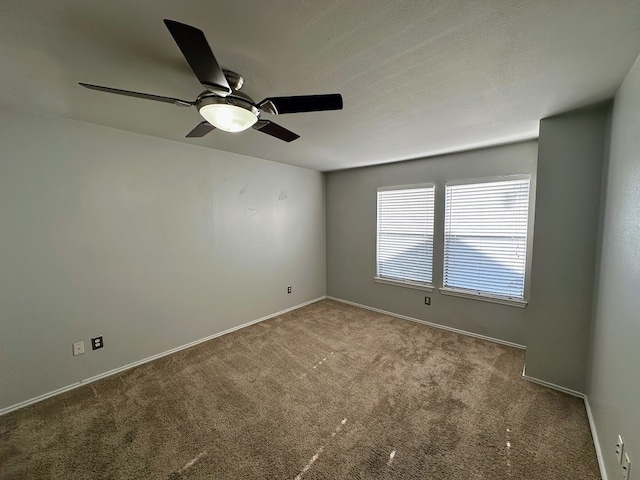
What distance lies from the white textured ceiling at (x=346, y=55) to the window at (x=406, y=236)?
4.93 feet

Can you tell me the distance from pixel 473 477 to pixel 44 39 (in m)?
3.18

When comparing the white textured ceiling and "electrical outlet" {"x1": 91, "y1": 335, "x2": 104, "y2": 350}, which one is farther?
"electrical outlet" {"x1": 91, "y1": 335, "x2": 104, "y2": 350}

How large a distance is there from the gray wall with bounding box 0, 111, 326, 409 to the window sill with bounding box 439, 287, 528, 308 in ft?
8.42

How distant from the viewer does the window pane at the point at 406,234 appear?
3.54 metres

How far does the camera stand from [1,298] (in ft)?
6.40

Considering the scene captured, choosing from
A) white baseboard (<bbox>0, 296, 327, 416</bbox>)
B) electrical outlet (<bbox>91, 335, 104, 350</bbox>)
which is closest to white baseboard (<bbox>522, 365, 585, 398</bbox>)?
white baseboard (<bbox>0, 296, 327, 416</bbox>)

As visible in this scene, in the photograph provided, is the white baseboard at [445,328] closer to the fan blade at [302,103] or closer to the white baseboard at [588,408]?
the white baseboard at [588,408]

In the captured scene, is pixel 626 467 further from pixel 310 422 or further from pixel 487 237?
pixel 487 237

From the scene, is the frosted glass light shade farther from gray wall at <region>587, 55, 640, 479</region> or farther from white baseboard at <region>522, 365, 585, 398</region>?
white baseboard at <region>522, 365, 585, 398</region>

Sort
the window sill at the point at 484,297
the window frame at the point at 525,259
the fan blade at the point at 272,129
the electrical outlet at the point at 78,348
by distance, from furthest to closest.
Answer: the window sill at the point at 484,297 → the window frame at the point at 525,259 → the electrical outlet at the point at 78,348 → the fan blade at the point at 272,129

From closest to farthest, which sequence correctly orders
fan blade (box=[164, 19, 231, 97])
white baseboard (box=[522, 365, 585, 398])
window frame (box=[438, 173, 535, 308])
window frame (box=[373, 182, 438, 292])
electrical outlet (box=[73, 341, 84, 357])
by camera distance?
fan blade (box=[164, 19, 231, 97]) < white baseboard (box=[522, 365, 585, 398]) < electrical outlet (box=[73, 341, 84, 357]) < window frame (box=[438, 173, 535, 308]) < window frame (box=[373, 182, 438, 292])

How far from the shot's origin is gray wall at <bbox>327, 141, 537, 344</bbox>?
2.92 m

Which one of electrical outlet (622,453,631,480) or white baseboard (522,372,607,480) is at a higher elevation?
electrical outlet (622,453,631,480)

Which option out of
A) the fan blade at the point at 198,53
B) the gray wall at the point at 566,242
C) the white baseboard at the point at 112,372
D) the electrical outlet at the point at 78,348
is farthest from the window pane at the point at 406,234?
the electrical outlet at the point at 78,348
